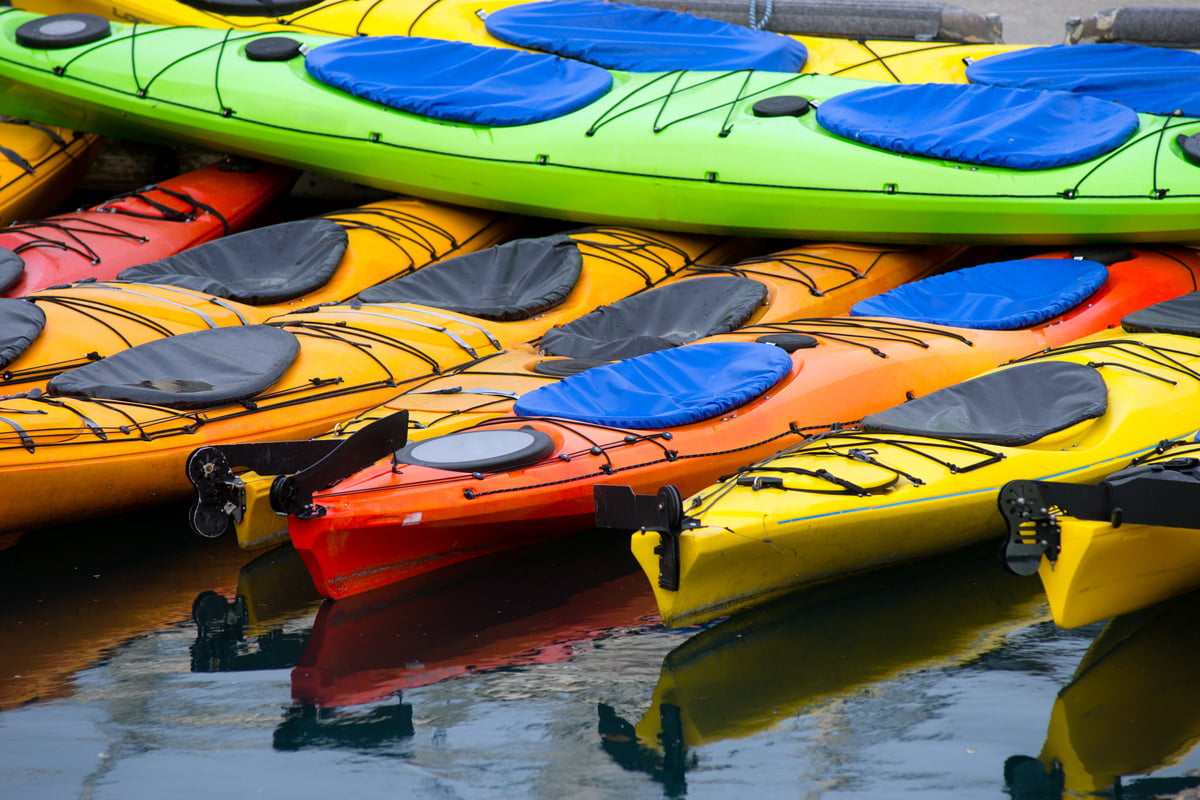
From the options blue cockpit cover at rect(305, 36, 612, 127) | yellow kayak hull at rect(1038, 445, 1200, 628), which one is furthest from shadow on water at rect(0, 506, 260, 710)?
yellow kayak hull at rect(1038, 445, 1200, 628)

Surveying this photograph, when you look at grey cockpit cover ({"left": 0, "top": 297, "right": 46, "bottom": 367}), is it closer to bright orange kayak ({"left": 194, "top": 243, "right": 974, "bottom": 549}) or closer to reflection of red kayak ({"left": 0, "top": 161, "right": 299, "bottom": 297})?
reflection of red kayak ({"left": 0, "top": 161, "right": 299, "bottom": 297})

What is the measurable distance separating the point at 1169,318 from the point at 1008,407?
96 centimetres

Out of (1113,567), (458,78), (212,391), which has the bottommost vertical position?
(1113,567)

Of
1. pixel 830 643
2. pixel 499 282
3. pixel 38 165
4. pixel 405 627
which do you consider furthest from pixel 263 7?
pixel 830 643

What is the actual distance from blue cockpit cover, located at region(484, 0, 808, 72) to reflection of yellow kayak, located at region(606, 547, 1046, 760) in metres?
3.35

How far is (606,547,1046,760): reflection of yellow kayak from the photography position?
3.54 metres

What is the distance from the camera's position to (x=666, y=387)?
4.50 m

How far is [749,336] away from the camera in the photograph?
4891mm

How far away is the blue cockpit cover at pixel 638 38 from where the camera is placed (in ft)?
22.3

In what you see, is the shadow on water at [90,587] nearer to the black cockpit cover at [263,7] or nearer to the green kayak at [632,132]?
the green kayak at [632,132]

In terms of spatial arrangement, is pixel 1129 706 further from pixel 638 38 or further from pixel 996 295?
pixel 638 38

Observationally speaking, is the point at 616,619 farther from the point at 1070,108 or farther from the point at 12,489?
the point at 1070,108

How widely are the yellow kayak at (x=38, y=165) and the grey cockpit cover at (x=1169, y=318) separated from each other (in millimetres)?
5113

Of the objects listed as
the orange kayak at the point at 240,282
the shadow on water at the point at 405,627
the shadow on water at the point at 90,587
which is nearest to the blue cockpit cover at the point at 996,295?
the shadow on water at the point at 405,627
